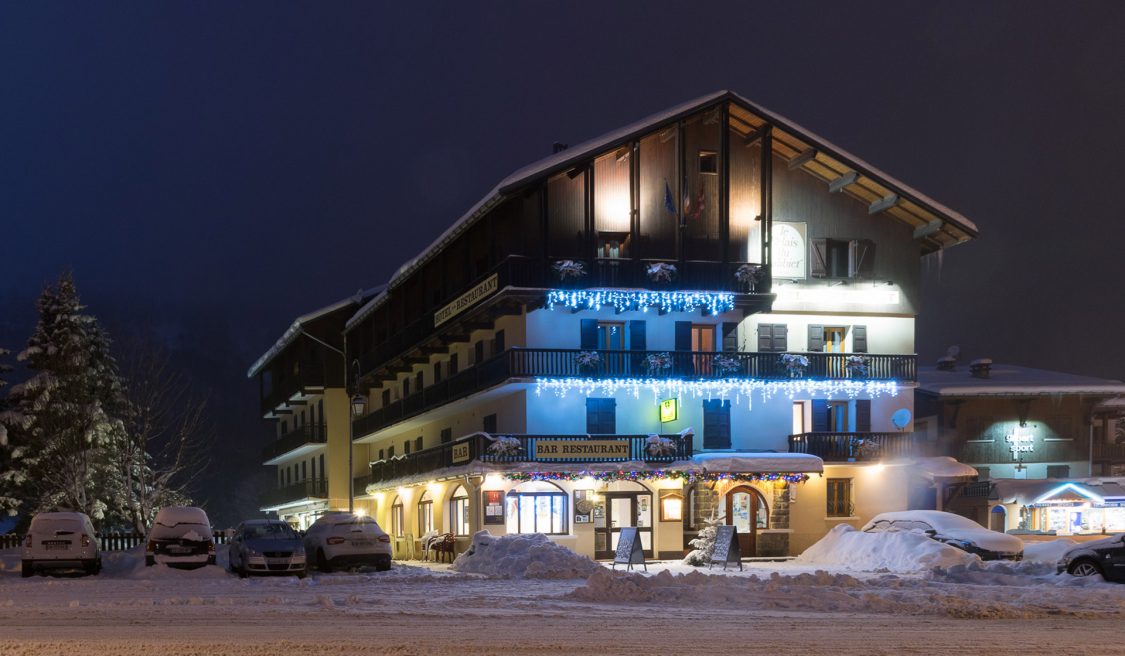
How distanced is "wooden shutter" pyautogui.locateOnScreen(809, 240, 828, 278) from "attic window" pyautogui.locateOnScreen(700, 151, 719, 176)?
451 cm

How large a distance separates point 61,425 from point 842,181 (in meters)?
30.8

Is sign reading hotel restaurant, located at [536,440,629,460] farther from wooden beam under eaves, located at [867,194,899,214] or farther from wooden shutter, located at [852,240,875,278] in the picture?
wooden beam under eaves, located at [867,194,899,214]

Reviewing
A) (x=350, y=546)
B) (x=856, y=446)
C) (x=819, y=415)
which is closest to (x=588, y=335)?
(x=819, y=415)

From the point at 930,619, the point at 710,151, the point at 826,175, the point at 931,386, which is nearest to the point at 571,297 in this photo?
the point at 710,151

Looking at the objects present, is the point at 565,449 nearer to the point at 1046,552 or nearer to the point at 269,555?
the point at 269,555

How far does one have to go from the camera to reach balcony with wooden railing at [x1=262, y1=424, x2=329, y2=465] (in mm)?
63781

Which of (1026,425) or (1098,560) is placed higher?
(1026,425)

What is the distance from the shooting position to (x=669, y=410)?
4069 centimetres

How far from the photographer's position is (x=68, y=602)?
2127 centimetres

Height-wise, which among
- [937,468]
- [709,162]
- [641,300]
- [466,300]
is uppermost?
[709,162]

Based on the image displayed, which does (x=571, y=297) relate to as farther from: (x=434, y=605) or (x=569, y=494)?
(x=434, y=605)

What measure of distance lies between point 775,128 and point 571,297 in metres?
9.99

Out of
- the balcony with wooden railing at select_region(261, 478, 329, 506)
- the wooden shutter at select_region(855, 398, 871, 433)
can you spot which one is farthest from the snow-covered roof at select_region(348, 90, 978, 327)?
the balcony with wooden railing at select_region(261, 478, 329, 506)

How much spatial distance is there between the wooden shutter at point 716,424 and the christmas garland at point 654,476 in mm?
2049
